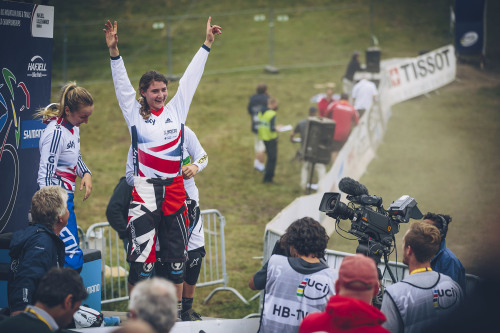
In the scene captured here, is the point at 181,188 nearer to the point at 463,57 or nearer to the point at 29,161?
the point at 29,161

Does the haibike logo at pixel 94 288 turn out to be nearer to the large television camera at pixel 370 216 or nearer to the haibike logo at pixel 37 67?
the haibike logo at pixel 37 67

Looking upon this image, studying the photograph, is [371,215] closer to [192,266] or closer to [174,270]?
[174,270]

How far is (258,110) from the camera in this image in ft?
50.2

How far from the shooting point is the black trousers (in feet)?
49.8

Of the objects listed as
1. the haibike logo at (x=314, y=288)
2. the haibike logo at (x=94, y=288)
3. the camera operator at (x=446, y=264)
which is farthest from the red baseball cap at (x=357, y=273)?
the haibike logo at (x=94, y=288)

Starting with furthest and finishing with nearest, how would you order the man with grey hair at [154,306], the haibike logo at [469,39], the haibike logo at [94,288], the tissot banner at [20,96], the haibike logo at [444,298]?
the haibike logo at [469,39] < the haibike logo at [94,288] < the tissot banner at [20,96] < the haibike logo at [444,298] < the man with grey hair at [154,306]

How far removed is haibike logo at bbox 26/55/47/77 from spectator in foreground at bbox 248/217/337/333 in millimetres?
3506

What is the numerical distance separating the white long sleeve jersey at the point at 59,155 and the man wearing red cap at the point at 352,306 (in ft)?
9.33

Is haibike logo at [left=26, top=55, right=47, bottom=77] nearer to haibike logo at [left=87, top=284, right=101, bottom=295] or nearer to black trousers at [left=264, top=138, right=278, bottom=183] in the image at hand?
haibike logo at [left=87, top=284, right=101, bottom=295]

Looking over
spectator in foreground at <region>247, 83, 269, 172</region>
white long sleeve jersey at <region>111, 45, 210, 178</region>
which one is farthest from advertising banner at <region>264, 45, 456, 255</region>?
white long sleeve jersey at <region>111, 45, 210, 178</region>

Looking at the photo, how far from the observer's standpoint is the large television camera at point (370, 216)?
5.24 m

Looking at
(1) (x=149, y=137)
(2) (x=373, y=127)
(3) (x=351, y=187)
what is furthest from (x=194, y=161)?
(2) (x=373, y=127)

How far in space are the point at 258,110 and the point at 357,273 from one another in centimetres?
1171

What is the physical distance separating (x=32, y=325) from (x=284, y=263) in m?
1.73
